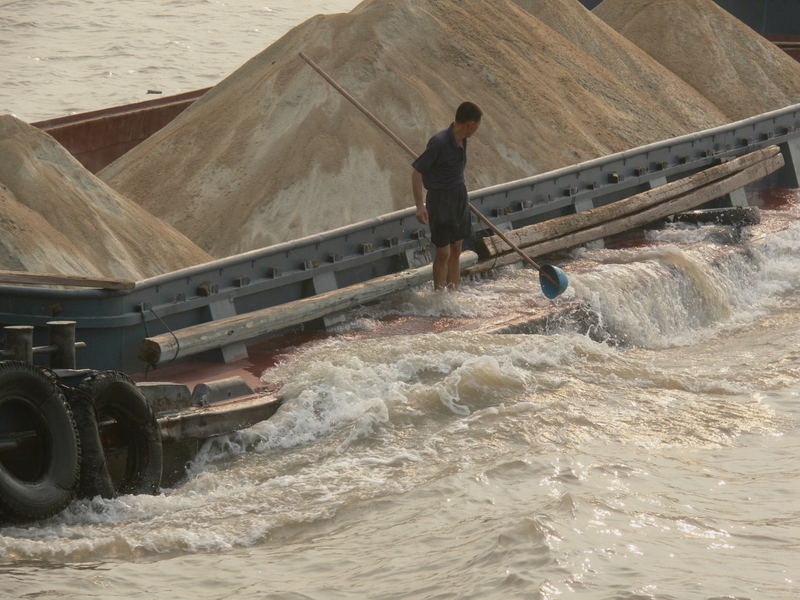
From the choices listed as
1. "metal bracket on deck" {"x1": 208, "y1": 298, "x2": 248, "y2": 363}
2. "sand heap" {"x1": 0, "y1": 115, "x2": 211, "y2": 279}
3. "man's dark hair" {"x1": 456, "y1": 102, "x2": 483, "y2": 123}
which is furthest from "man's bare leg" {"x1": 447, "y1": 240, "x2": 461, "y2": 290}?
"sand heap" {"x1": 0, "y1": 115, "x2": 211, "y2": 279}

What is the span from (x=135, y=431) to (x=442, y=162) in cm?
343

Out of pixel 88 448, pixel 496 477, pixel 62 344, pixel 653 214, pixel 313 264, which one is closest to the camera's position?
pixel 88 448

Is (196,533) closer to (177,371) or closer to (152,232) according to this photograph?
(177,371)

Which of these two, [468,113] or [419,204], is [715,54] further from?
[419,204]

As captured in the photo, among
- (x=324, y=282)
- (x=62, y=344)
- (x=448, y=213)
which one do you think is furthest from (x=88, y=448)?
(x=448, y=213)

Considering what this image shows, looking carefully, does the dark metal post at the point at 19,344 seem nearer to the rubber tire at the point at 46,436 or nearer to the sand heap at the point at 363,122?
the rubber tire at the point at 46,436

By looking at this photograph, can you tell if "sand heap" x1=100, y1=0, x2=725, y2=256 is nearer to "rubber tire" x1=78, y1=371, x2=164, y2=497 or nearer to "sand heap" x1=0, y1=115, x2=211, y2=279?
"sand heap" x1=0, y1=115, x2=211, y2=279

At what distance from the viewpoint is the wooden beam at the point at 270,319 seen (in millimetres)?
7699

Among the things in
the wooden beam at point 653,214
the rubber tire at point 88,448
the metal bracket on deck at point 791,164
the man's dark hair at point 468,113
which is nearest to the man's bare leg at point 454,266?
the wooden beam at point 653,214

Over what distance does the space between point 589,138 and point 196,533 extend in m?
10.2

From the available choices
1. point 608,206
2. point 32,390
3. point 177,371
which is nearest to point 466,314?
point 177,371

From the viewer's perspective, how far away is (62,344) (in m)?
6.58

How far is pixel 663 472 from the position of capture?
275 inches

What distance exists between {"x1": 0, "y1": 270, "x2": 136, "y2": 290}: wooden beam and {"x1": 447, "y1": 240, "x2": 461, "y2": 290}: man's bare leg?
2.75 m
